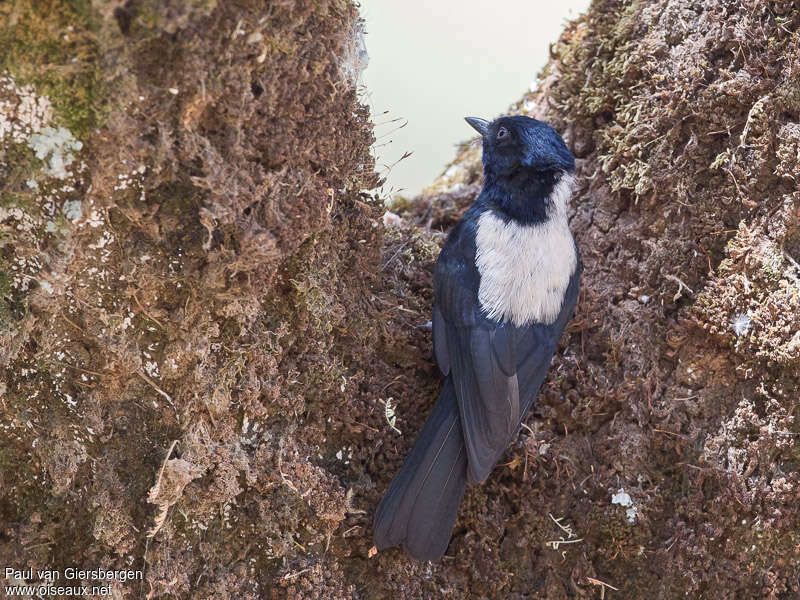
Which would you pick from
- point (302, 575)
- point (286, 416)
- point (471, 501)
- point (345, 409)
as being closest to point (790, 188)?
point (471, 501)

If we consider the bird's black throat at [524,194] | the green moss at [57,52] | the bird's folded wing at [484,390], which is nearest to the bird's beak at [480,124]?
the bird's black throat at [524,194]

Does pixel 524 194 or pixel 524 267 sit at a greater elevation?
pixel 524 194

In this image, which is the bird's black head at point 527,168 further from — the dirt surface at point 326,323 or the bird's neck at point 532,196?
the dirt surface at point 326,323

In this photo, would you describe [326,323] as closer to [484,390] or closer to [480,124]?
[484,390]

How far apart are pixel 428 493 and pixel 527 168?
160cm

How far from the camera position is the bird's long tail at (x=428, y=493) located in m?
2.62

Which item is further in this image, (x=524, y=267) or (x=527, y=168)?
(x=527, y=168)

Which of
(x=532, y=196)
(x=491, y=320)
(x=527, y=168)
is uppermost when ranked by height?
(x=527, y=168)

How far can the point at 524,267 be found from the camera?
10.6 feet

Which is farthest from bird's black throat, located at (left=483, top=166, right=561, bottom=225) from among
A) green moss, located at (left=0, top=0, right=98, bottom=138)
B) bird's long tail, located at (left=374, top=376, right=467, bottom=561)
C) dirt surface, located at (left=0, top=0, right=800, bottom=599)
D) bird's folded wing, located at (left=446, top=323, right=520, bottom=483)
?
green moss, located at (left=0, top=0, right=98, bottom=138)

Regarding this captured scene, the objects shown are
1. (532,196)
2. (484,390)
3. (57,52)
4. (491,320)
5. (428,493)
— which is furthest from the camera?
(532,196)

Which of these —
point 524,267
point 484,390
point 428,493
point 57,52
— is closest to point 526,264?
point 524,267

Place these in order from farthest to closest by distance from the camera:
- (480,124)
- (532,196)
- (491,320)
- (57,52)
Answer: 1. (480,124)
2. (532,196)
3. (491,320)
4. (57,52)

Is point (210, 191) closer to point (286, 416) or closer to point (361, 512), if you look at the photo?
point (286, 416)
